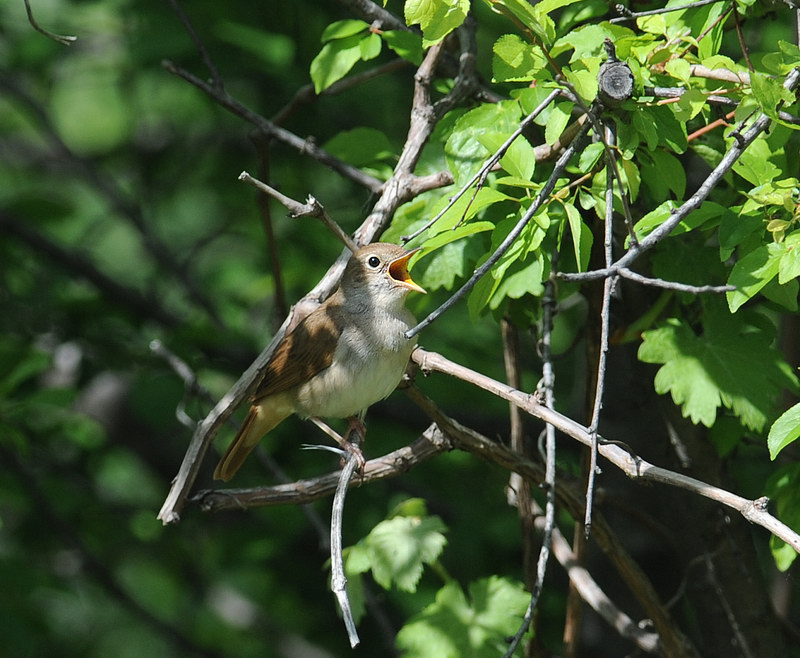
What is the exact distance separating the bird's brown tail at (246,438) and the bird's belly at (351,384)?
137 millimetres

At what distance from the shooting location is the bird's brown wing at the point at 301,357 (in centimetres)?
414

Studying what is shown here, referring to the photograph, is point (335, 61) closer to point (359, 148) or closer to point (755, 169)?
point (359, 148)

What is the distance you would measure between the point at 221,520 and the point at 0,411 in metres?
2.47

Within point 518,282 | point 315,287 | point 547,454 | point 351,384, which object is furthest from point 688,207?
point 351,384

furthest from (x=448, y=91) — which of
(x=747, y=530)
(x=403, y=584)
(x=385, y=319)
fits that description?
(x=747, y=530)

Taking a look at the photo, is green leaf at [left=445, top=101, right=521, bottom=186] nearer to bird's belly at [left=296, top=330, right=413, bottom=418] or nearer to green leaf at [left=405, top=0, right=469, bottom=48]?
green leaf at [left=405, top=0, right=469, bottom=48]

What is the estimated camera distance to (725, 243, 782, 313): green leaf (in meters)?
2.53

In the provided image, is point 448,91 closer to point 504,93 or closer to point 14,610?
point 504,93

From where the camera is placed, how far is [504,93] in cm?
396

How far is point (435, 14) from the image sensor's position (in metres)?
2.51

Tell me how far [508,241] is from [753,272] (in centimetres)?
62

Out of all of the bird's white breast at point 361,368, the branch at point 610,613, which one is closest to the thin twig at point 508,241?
the bird's white breast at point 361,368

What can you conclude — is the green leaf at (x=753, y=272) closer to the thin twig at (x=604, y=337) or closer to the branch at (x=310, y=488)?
the thin twig at (x=604, y=337)

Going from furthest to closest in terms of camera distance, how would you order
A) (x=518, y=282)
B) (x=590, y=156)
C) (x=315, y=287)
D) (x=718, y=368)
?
1. (x=315, y=287)
2. (x=718, y=368)
3. (x=518, y=282)
4. (x=590, y=156)
